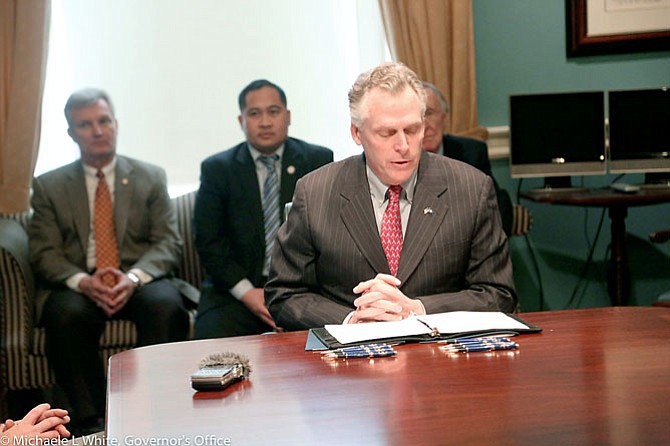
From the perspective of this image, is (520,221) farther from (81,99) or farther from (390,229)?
(81,99)

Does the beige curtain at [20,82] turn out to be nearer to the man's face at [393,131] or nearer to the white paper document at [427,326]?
the man's face at [393,131]

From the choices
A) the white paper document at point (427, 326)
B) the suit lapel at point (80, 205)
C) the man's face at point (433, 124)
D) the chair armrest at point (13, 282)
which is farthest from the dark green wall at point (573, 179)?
the white paper document at point (427, 326)

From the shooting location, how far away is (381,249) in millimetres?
2643

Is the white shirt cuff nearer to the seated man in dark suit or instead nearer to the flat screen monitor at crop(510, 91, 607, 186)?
the seated man in dark suit

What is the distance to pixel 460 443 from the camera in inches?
55.5

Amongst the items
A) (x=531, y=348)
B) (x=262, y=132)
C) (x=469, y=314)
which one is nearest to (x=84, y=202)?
(x=262, y=132)

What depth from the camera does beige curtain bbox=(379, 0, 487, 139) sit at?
4.99 metres

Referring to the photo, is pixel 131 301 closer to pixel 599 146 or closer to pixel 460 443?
pixel 599 146

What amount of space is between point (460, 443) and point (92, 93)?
3505 mm

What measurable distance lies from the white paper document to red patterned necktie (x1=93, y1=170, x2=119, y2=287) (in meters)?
2.36

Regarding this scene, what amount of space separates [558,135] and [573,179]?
45 centimetres

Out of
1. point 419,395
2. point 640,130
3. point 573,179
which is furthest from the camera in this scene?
point 573,179

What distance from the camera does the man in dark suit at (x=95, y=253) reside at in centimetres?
408

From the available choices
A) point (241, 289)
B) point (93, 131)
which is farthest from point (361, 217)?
point (93, 131)
